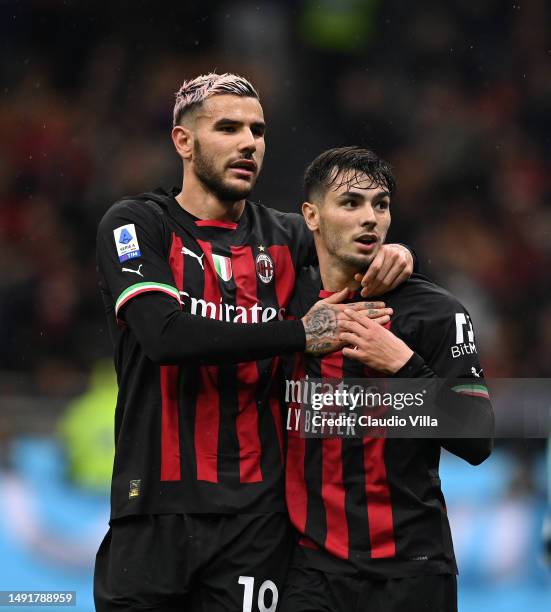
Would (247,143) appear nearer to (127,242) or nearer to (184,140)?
(184,140)

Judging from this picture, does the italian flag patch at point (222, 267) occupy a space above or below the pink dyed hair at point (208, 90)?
below

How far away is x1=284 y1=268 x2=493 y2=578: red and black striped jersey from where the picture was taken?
312 cm

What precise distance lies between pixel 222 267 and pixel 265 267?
14 centimetres

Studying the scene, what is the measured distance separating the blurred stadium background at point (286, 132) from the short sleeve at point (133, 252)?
10.4 feet

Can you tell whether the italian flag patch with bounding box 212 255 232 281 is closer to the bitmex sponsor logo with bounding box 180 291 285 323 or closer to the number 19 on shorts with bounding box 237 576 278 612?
the bitmex sponsor logo with bounding box 180 291 285 323

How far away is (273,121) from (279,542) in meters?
7.37

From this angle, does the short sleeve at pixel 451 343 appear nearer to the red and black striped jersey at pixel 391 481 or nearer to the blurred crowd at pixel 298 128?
the red and black striped jersey at pixel 391 481

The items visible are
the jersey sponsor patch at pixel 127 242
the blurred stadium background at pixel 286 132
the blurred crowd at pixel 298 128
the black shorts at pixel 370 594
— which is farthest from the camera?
the blurred crowd at pixel 298 128

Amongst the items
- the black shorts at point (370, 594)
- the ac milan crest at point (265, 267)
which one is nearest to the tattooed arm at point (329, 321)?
the ac milan crest at point (265, 267)

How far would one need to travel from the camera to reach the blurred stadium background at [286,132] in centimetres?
870

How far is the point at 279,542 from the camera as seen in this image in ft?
10.6

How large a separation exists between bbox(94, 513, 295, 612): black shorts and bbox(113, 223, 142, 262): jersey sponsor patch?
0.75 metres

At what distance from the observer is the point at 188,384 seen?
10.8 ft

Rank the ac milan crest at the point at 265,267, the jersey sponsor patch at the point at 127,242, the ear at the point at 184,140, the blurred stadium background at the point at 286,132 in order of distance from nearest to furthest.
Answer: the jersey sponsor patch at the point at 127,242
the ac milan crest at the point at 265,267
the ear at the point at 184,140
the blurred stadium background at the point at 286,132
